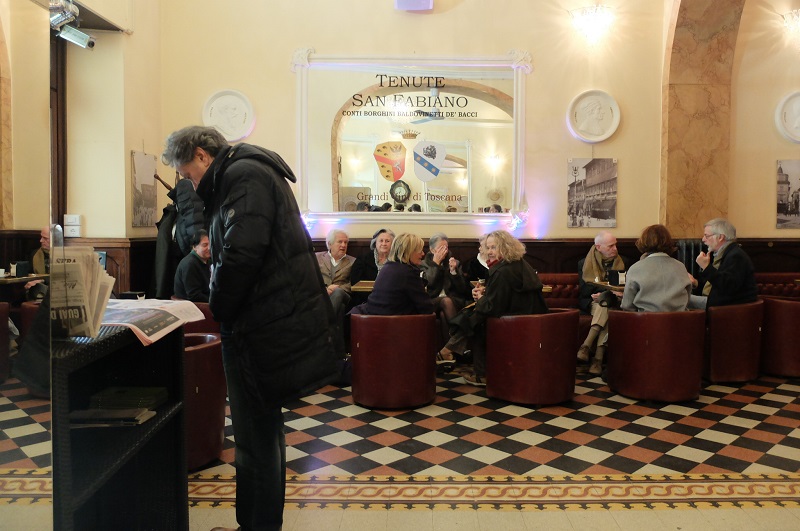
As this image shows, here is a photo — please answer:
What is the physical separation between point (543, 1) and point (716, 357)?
4.11m

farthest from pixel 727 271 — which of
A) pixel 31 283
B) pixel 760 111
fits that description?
pixel 31 283

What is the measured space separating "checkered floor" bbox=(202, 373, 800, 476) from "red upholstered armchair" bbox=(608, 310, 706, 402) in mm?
114

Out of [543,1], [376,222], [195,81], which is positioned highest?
[543,1]

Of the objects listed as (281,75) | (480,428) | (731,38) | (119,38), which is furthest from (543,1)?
(480,428)

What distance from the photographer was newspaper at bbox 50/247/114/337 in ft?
5.60

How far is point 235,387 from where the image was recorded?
2338 mm

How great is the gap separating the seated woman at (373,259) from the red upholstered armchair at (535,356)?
73.5 inches

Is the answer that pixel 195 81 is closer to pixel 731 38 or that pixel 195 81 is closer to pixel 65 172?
pixel 65 172

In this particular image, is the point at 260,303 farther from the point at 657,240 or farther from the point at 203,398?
the point at 657,240

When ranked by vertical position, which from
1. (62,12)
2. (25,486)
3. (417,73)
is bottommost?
(25,486)

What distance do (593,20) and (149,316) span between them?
6309 mm

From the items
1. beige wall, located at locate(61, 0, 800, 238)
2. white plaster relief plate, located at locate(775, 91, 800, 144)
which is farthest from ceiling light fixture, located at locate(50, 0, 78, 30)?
white plaster relief plate, located at locate(775, 91, 800, 144)

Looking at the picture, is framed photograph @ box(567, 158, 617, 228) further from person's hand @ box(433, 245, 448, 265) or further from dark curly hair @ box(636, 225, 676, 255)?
dark curly hair @ box(636, 225, 676, 255)

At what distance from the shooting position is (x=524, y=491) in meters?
3.14
